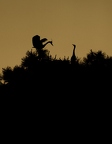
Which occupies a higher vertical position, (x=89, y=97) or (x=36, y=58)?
(x=36, y=58)

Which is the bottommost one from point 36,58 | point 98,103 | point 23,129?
point 23,129

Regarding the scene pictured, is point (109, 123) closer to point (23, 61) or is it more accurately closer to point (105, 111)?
point (105, 111)

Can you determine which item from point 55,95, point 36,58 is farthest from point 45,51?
point 55,95

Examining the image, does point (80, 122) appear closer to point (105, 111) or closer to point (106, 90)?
point (105, 111)

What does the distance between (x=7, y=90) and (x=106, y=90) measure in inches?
227

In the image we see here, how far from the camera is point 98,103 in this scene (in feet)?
45.5

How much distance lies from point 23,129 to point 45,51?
5229 millimetres

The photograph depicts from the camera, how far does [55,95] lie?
14.7 metres

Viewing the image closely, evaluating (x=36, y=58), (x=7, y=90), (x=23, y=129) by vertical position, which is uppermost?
(x=36, y=58)

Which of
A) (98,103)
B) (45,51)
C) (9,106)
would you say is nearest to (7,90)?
(9,106)

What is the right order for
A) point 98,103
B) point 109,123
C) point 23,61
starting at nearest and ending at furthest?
point 109,123 → point 98,103 → point 23,61

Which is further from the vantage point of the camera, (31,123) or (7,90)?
(7,90)

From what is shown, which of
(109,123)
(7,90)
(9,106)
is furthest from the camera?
(7,90)

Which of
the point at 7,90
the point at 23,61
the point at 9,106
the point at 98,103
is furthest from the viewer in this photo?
the point at 23,61
